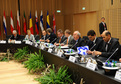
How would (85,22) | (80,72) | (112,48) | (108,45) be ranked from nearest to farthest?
(80,72) → (112,48) → (108,45) → (85,22)

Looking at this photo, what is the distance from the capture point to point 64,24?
12.7 metres

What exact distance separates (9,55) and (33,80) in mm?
2918

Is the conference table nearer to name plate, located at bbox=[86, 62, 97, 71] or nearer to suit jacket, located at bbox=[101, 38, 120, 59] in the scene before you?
name plate, located at bbox=[86, 62, 97, 71]

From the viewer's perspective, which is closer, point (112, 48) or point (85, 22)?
point (112, 48)

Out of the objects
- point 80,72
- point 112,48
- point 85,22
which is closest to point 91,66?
point 80,72

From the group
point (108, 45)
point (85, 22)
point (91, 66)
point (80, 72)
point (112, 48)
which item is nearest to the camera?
point (91, 66)

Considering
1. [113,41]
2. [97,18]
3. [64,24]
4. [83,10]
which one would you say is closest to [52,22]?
[64,24]

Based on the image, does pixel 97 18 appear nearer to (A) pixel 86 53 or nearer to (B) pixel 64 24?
(B) pixel 64 24

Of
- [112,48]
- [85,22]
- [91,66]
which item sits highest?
[85,22]

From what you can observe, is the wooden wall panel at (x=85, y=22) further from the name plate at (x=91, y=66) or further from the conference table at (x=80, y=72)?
the name plate at (x=91, y=66)

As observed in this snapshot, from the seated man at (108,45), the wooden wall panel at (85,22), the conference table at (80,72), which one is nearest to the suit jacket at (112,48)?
the seated man at (108,45)

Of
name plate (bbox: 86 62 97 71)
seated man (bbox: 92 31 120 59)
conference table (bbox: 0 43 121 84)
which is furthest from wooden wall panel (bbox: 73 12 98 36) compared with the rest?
name plate (bbox: 86 62 97 71)

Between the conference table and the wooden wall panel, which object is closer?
the conference table

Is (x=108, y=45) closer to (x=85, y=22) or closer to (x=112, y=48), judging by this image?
(x=112, y=48)
